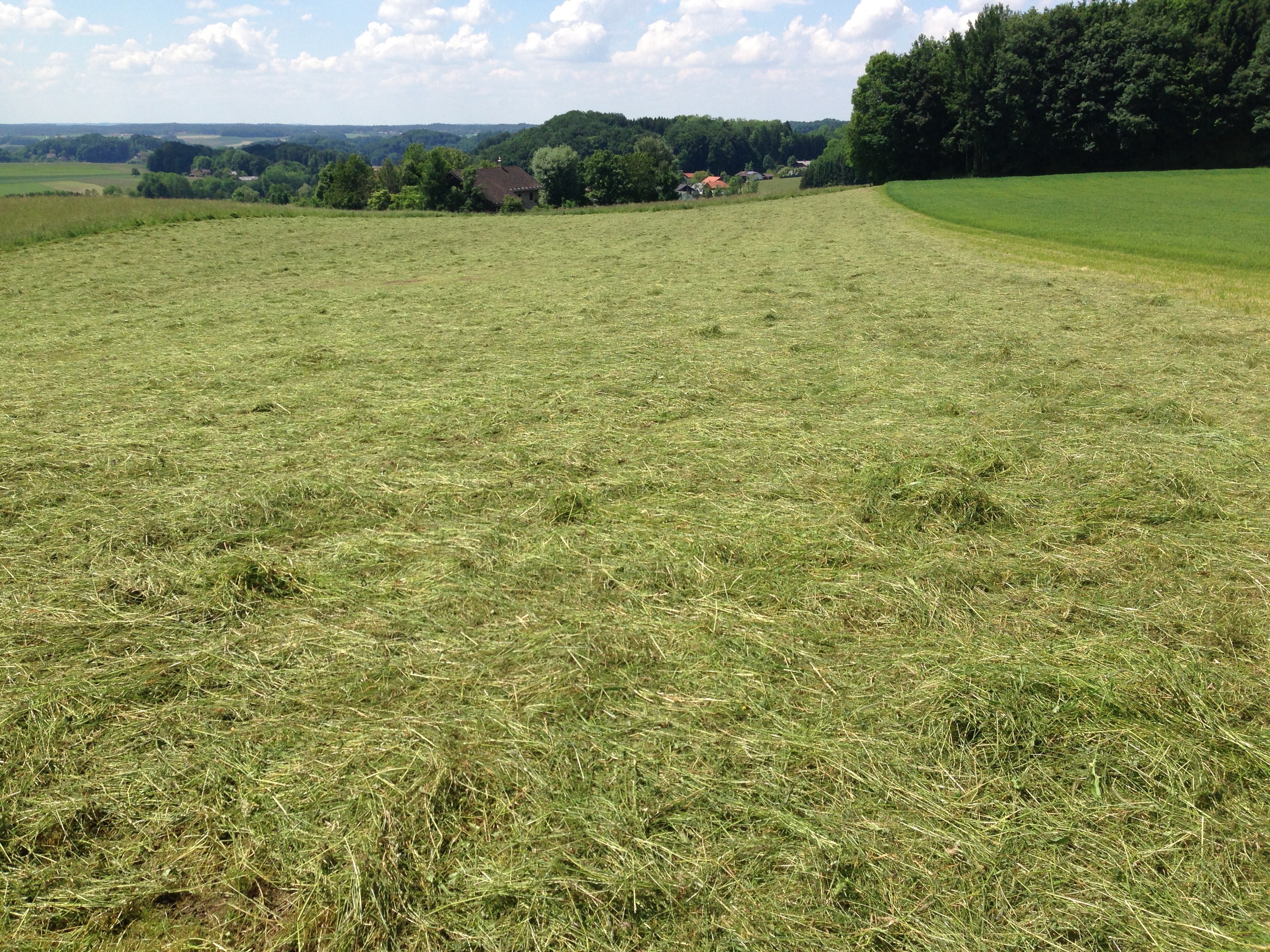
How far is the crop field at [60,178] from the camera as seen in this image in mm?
62312

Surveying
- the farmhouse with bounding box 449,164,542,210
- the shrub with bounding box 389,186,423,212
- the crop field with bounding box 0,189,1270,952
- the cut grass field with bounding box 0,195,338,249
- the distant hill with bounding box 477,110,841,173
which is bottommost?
the crop field with bounding box 0,189,1270,952

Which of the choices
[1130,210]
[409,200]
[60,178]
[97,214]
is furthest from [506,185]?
[1130,210]

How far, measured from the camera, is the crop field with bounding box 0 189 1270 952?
226cm

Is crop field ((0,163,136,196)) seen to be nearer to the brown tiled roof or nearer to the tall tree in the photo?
the brown tiled roof

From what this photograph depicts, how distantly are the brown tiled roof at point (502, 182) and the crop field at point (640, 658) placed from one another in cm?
7665

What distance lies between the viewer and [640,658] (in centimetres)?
335

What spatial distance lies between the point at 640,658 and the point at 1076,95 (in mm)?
59038

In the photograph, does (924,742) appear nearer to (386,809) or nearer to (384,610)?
(386,809)

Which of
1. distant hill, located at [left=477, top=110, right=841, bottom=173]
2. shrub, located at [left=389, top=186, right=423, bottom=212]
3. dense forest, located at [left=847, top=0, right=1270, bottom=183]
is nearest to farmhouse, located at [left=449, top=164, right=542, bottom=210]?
shrub, located at [left=389, top=186, right=423, bottom=212]

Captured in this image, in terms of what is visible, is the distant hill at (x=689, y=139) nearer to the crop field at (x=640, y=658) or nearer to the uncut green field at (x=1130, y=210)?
the uncut green field at (x=1130, y=210)

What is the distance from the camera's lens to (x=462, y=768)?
8.83ft

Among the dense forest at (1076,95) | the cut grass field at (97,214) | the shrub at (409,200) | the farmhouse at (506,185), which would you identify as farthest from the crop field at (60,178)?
the dense forest at (1076,95)

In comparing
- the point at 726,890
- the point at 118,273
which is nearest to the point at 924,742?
the point at 726,890

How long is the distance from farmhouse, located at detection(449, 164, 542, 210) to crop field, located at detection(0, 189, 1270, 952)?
3060 inches
